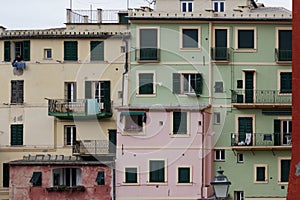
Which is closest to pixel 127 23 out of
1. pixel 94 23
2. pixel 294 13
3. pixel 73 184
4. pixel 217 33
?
pixel 94 23

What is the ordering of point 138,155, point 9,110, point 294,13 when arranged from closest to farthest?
point 294,13
point 138,155
point 9,110

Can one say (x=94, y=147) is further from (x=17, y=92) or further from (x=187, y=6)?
(x=187, y=6)

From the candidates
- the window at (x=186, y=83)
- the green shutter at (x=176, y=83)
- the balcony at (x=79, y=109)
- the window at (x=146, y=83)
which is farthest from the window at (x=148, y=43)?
the balcony at (x=79, y=109)

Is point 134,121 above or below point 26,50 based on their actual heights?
below

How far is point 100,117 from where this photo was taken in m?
52.1

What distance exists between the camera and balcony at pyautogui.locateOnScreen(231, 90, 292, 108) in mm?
50812

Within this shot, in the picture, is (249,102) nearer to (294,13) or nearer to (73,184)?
(73,184)

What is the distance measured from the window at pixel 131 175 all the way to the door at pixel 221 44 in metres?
7.55

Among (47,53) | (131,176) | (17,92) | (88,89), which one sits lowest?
(131,176)

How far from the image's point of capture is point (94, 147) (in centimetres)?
5162

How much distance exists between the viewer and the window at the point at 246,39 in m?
51.6

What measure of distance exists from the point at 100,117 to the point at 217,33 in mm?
7815

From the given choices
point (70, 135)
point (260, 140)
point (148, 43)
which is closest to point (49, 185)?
point (70, 135)

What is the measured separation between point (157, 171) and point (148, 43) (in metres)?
6.96
